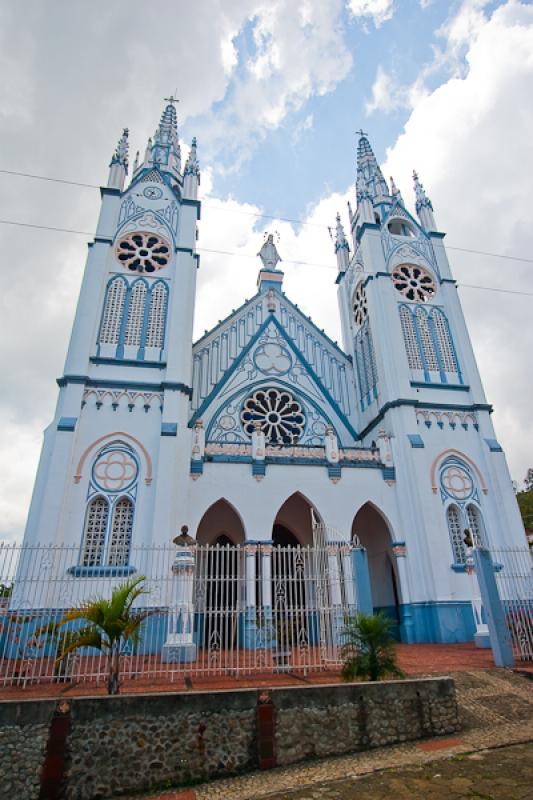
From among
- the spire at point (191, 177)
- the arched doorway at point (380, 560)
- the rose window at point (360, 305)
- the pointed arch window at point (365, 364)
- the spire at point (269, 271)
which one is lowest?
the arched doorway at point (380, 560)

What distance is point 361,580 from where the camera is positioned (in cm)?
991

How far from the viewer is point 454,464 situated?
16.5 meters

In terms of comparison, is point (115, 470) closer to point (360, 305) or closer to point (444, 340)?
point (360, 305)

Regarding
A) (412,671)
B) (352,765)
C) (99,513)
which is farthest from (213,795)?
(99,513)

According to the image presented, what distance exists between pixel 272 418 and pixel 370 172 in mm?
15682

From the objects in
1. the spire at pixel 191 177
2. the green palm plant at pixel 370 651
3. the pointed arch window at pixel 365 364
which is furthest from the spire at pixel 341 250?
the green palm plant at pixel 370 651

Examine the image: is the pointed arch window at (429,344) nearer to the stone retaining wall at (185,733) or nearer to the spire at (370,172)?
the spire at (370,172)

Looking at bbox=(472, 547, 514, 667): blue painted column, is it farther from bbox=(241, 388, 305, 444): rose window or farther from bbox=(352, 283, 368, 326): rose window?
bbox=(352, 283, 368, 326): rose window

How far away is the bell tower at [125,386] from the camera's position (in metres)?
13.5

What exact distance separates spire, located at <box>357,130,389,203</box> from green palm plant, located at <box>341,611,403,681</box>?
21252 mm

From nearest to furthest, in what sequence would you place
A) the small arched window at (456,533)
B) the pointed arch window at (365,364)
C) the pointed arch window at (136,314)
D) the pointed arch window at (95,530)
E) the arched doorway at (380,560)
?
1. the pointed arch window at (95,530)
2. the small arched window at (456,533)
3. the pointed arch window at (136,314)
4. the arched doorway at (380,560)
5. the pointed arch window at (365,364)

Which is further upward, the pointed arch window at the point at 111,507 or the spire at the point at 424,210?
the spire at the point at 424,210

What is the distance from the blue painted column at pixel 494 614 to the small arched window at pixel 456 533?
615cm

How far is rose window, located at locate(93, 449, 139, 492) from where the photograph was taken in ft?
46.5
